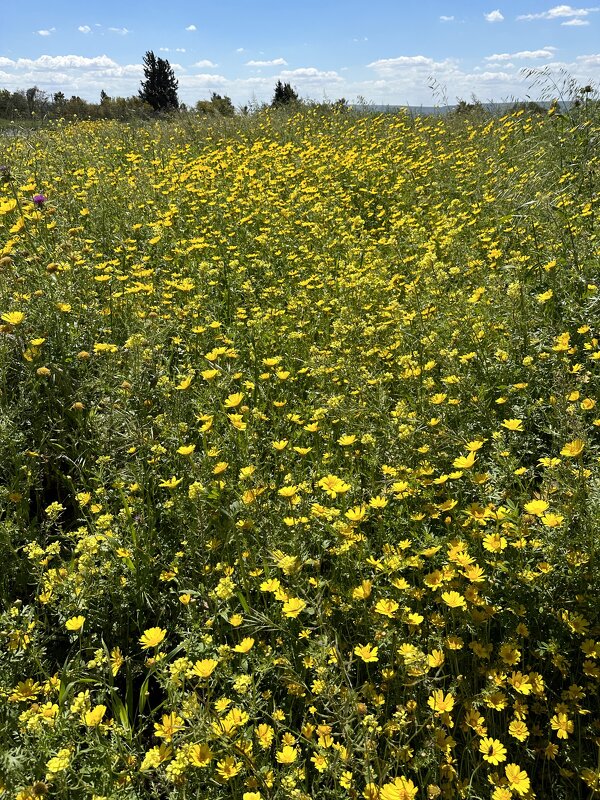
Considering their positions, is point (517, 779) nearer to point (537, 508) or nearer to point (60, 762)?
point (537, 508)

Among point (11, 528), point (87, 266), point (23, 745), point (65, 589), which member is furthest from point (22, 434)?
point (87, 266)

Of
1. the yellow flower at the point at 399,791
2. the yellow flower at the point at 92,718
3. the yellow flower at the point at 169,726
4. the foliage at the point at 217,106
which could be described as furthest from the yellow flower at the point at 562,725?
the foliage at the point at 217,106

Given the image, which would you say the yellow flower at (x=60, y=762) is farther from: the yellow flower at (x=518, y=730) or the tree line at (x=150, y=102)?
the tree line at (x=150, y=102)

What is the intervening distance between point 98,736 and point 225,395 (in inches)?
65.9

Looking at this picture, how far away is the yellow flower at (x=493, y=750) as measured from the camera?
1.37 metres

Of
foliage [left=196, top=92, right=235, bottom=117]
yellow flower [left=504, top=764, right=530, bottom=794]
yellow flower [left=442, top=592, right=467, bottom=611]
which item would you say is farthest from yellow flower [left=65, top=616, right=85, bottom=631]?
foliage [left=196, top=92, right=235, bottom=117]

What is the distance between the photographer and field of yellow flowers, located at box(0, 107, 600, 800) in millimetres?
1433

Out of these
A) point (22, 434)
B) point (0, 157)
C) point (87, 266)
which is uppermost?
point (0, 157)

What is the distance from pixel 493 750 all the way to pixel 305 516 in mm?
919

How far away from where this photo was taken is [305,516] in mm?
2053

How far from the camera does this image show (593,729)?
1487 mm

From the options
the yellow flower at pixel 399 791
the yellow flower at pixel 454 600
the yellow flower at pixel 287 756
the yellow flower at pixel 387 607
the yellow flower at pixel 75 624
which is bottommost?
the yellow flower at pixel 399 791

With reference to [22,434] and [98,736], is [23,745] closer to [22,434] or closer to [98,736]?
[98,736]

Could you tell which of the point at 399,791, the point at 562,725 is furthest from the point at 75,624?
the point at 562,725
